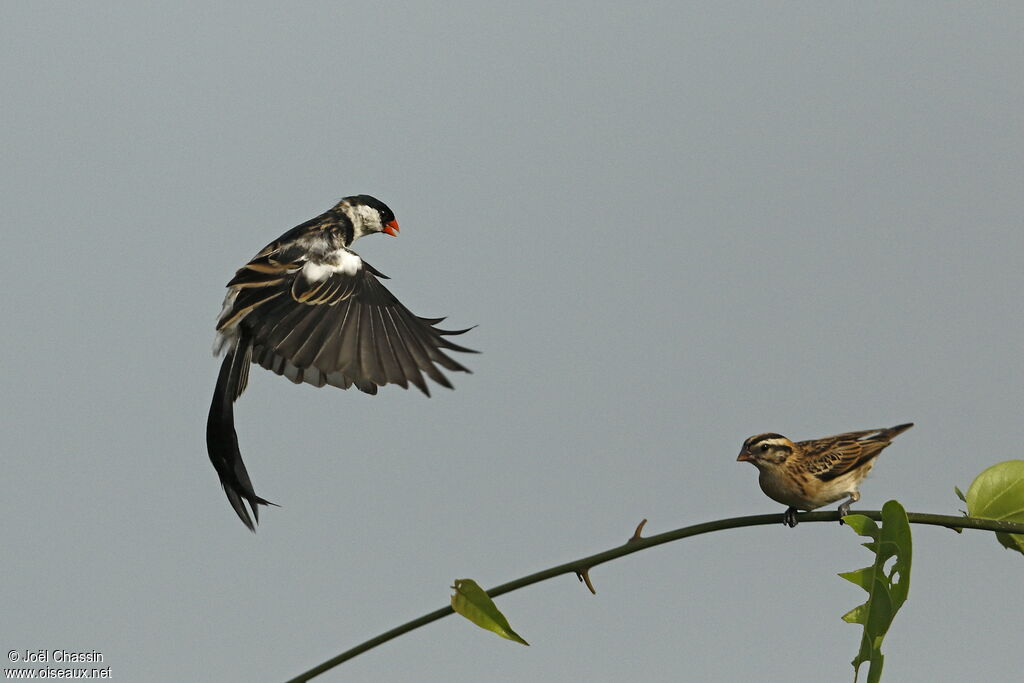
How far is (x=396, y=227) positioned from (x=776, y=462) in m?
2.58

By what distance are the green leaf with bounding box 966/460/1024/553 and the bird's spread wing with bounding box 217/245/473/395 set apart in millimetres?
1735

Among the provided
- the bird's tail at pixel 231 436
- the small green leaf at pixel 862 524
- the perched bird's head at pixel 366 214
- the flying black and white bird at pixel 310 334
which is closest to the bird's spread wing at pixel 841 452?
the small green leaf at pixel 862 524

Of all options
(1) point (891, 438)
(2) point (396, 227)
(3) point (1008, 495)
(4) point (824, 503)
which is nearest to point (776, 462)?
(4) point (824, 503)

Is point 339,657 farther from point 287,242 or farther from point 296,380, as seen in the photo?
point 287,242

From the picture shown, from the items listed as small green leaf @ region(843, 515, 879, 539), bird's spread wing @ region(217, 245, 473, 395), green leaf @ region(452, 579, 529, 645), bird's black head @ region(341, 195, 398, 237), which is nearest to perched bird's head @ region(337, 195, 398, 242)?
bird's black head @ region(341, 195, 398, 237)

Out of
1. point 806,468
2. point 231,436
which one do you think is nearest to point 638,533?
point 806,468

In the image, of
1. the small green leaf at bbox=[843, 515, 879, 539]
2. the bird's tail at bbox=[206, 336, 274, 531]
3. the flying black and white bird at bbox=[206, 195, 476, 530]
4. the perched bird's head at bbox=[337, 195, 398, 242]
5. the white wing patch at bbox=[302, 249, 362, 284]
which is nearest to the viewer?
the small green leaf at bbox=[843, 515, 879, 539]

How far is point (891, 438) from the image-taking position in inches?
125

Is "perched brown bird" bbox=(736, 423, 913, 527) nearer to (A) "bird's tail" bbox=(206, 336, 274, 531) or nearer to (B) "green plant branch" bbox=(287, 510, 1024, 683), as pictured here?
(B) "green plant branch" bbox=(287, 510, 1024, 683)

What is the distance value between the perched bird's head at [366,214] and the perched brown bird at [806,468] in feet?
7.78

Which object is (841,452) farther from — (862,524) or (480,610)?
(480,610)

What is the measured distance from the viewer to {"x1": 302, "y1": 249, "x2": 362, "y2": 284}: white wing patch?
12.9ft

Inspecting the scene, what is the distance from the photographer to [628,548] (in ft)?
6.15

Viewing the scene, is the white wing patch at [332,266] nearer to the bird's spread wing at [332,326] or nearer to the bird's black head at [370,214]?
the bird's spread wing at [332,326]
